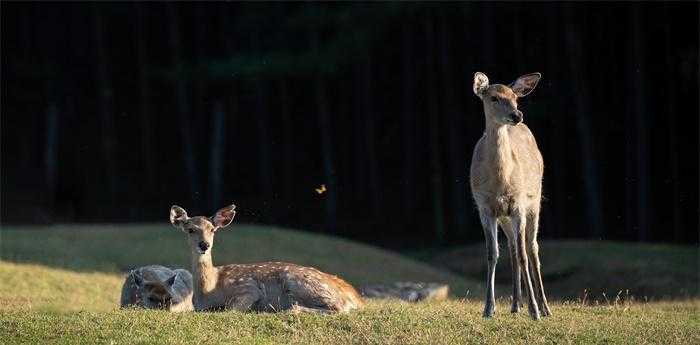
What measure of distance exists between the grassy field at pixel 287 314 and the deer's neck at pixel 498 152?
5.69 ft

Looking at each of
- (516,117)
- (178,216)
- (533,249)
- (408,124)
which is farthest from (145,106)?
(516,117)

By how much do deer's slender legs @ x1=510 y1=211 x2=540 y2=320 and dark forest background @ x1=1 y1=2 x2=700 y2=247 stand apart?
62.5ft

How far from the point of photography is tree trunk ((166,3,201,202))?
42344mm

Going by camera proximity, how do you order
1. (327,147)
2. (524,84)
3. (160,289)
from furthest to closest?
(327,147) → (160,289) → (524,84)

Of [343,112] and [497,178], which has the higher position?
[343,112]

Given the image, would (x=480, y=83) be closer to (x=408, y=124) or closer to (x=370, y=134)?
(x=408, y=124)

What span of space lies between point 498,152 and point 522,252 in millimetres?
1244

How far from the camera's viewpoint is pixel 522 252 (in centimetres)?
1423

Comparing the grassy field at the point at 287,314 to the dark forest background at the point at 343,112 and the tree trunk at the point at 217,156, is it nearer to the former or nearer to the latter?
the dark forest background at the point at 343,112

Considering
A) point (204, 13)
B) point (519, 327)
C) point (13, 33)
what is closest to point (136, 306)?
point (519, 327)

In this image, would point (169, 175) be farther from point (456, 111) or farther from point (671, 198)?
point (671, 198)

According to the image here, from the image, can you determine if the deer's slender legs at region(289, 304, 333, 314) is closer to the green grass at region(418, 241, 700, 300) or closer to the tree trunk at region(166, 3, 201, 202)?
the green grass at region(418, 241, 700, 300)

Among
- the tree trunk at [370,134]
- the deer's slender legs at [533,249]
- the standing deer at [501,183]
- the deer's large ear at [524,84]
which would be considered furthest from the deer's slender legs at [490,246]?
the tree trunk at [370,134]

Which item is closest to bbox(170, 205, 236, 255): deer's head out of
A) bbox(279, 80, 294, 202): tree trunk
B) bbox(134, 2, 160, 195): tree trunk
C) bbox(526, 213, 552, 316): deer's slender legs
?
bbox(526, 213, 552, 316): deer's slender legs
